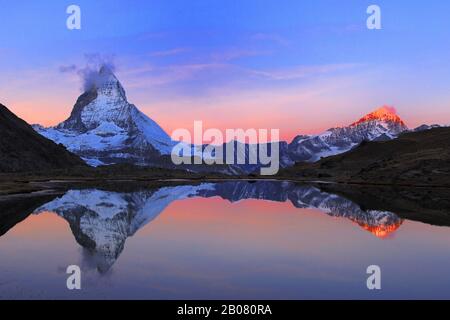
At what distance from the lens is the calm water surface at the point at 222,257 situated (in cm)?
2169

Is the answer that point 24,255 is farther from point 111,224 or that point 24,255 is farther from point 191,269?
point 111,224

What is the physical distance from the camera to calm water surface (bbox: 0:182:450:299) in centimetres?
2169

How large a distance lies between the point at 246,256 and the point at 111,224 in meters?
21.8

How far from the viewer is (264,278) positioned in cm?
2416

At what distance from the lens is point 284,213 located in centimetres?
6056

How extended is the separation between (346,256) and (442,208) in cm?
4107

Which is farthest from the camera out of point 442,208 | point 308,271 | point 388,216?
point 442,208

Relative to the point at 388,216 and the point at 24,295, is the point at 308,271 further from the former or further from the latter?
the point at 388,216

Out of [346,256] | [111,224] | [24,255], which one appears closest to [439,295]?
[346,256]

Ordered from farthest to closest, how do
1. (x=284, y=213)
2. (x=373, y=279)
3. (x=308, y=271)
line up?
(x=284, y=213)
(x=308, y=271)
(x=373, y=279)

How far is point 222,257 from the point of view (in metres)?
29.8
